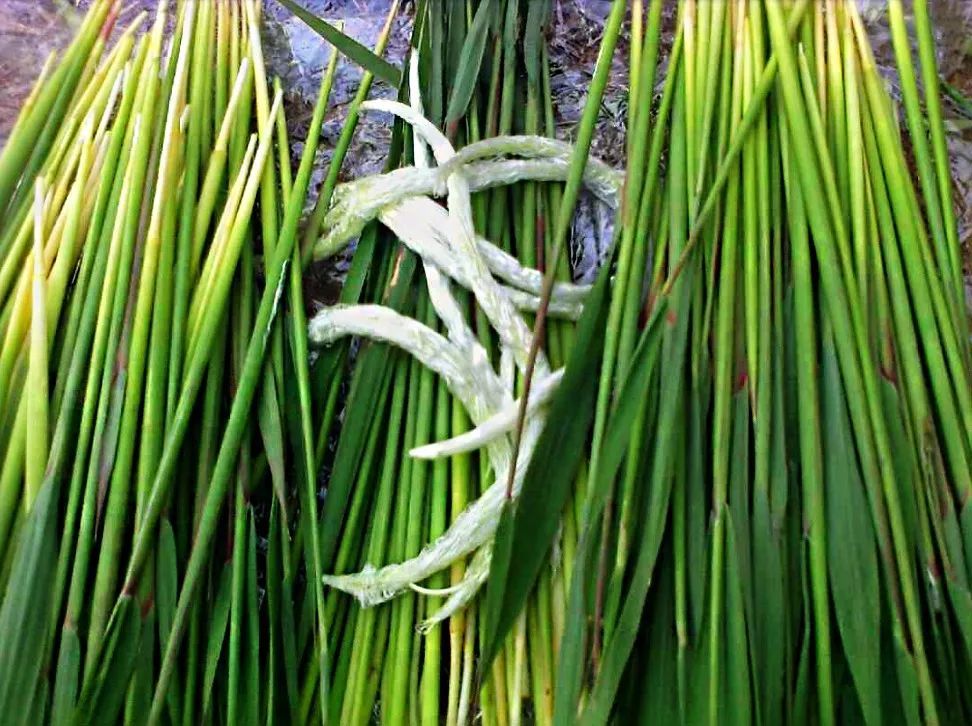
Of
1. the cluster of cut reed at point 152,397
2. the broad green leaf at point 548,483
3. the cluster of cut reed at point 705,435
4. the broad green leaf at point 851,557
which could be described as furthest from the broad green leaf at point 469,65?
the broad green leaf at point 851,557

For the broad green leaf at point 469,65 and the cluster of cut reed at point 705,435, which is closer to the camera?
the cluster of cut reed at point 705,435

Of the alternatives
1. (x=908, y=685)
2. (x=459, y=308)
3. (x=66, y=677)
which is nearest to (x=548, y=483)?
(x=459, y=308)

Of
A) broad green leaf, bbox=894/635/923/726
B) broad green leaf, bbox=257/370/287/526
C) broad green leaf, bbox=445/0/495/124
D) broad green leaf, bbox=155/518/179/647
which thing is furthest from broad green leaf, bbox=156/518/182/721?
broad green leaf, bbox=894/635/923/726

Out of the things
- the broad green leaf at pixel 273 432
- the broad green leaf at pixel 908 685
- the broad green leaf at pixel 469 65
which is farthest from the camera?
the broad green leaf at pixel 469 65

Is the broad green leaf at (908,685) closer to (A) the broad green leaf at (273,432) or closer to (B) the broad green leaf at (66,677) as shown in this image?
(A) the broad green leaf at (273,432)

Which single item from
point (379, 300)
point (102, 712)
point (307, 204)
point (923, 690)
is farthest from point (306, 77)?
point (923, 690)

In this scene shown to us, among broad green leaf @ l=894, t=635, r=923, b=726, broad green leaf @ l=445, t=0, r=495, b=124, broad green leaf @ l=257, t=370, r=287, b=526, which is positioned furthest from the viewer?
broad green leaf @ l=445, t=0, r=495, b=124

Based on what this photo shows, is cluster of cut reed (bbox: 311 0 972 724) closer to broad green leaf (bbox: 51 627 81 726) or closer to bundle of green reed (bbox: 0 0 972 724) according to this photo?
bundle of green reed (bbox: 0 0 972 724)
